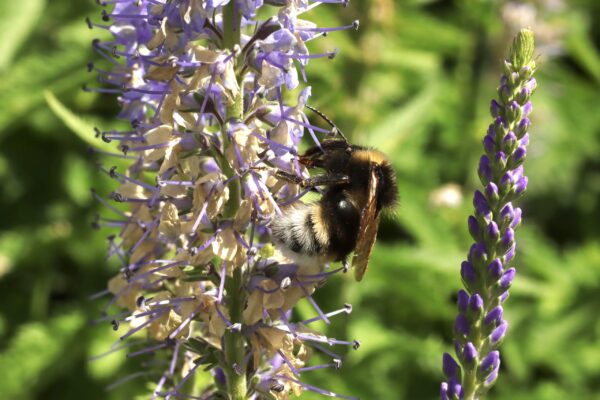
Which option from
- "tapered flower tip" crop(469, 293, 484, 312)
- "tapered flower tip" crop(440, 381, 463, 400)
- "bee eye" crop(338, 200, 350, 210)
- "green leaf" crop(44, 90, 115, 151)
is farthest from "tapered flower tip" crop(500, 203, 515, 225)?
"green leaf" crop(44, 90, 115, 151)

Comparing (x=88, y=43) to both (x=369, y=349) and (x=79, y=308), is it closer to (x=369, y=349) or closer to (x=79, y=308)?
(x=79, y=308)

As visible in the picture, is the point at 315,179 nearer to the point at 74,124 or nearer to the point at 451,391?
the point at 451,391

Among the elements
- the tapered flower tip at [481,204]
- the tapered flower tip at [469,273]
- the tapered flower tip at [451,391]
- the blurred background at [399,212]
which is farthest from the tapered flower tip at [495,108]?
the blurred background at [399,212]

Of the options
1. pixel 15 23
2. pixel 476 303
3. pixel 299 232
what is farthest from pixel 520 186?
pixel 15 23

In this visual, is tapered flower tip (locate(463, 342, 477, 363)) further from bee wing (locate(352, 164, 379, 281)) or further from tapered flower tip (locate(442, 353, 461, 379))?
bee wing (locate(352, 164, 379, 281))

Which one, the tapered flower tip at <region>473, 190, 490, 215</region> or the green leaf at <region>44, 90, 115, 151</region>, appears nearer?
the tapered flower tip at <region>473, 190, 490, 215</region>

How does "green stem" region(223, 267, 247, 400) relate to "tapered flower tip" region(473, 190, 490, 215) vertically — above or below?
below
